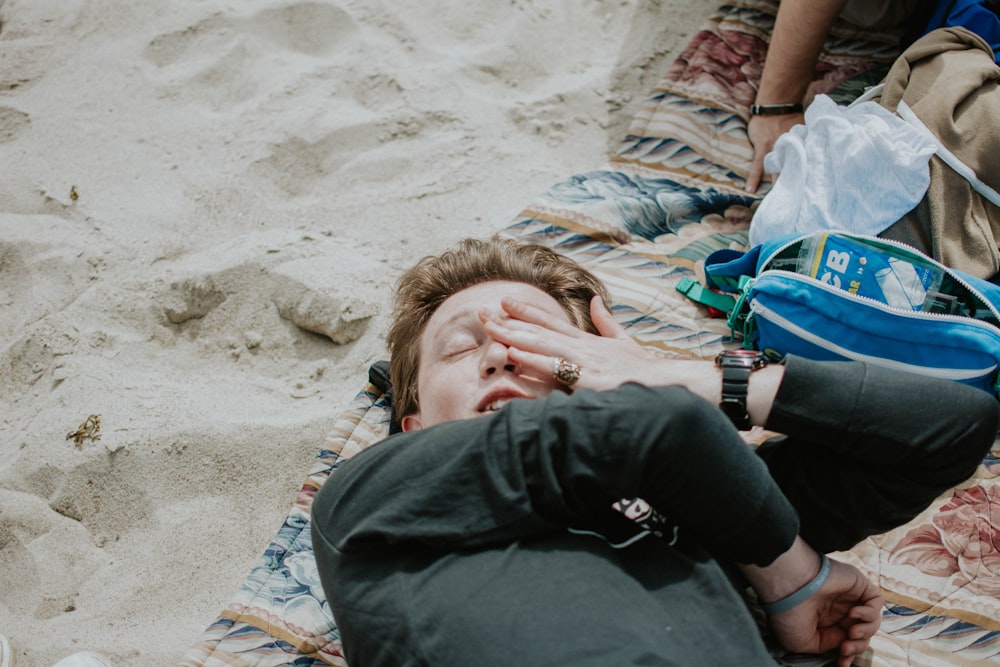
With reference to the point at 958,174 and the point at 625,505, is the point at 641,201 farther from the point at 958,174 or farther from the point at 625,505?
the point at 625,505

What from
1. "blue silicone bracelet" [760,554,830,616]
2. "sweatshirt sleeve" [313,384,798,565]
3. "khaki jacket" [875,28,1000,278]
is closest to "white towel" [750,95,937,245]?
"khaki jacket" [875,28,1000,278]

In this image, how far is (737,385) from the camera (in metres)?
1.76

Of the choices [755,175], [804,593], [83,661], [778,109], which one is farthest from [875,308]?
[83,661]

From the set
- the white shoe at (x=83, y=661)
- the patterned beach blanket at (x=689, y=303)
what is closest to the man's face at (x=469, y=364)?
the patterned beach blanket at (x=689, y=303)

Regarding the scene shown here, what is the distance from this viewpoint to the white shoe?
1.95 meters

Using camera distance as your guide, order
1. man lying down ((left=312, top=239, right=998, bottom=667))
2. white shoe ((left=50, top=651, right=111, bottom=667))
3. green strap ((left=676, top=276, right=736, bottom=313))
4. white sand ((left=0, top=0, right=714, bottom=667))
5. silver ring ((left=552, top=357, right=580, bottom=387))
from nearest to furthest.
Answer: man lying down ((left=312, top=239, right=998, bottom=667)), silver ring ((left=552, top=357, right=580, bottom=387)), white shoe ((left=50, top=651, right=111, bottom=667)), white sand ((left=0, top=0, right=714, bottom=667)), green strap ((left=676, top=276, right=736, bottom=313))

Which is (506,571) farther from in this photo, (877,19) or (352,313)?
(877,19)

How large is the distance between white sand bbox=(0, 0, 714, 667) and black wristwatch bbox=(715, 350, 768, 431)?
1.35 meters

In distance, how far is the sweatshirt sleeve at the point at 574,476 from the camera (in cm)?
146

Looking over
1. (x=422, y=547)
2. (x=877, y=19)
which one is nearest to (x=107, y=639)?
(x=422, y=547)

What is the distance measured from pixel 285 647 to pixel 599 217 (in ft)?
6.16

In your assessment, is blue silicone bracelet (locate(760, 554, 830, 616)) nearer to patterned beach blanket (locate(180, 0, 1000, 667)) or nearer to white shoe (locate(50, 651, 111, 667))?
patterned beach blanket (locate(180, 0, 1000, 667))

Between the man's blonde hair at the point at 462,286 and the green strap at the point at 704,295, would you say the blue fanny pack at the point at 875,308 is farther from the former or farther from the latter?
the man's blonde hair at the point at 462,286

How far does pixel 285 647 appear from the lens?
6.51 ft
